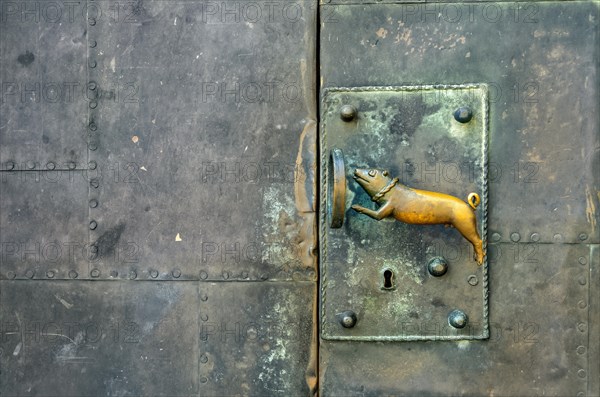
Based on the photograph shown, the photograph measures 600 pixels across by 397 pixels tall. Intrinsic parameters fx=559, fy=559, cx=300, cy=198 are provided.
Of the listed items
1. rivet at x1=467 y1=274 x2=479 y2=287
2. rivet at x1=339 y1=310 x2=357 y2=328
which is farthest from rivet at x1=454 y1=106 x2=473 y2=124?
rivet at x1=339 y1=310 x2=357 y2=328

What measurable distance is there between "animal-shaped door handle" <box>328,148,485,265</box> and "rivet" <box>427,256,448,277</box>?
3.7 inches

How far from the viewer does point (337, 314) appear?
152 centimetres

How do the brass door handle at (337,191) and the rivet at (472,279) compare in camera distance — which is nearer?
the brass door handle at (337,191)

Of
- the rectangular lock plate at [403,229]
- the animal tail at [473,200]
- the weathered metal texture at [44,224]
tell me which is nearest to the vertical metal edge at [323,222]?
the rectangular lock plate at [403,229]

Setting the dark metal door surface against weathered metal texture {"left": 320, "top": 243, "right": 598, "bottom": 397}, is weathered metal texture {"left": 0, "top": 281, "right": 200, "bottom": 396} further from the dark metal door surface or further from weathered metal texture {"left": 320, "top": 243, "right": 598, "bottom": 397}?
weathered metal texture {"left": 320, "top": 243, "right": 598, "bottom": 397}

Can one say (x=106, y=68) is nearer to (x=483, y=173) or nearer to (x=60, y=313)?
(x=60, y=313)

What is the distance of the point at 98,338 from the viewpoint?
1.58 metres

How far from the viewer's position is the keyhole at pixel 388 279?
1.51m

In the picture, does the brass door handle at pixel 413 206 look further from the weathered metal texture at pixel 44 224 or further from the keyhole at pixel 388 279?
the weathered metal texture at pixel 44 224

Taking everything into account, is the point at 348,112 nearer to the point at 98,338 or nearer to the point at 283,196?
the point at 283,196

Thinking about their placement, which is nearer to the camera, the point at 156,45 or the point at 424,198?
the point at 424,198

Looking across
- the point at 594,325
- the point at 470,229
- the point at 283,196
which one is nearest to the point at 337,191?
the point at 283,196

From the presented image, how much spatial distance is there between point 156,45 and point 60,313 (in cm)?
80

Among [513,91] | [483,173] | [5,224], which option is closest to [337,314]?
[483,173]
